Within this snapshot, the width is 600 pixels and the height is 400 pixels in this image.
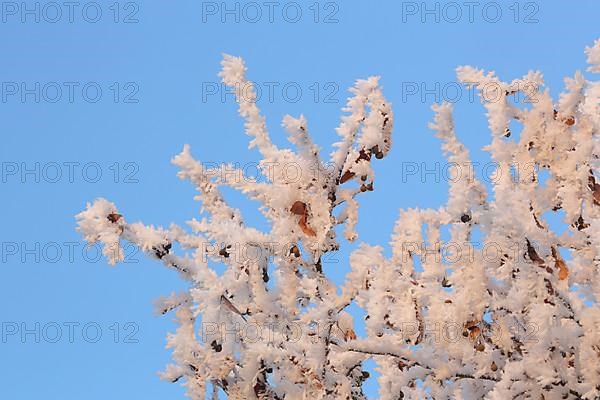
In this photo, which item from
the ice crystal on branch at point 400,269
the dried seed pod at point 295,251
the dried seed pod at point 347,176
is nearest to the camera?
the ice crystal on branch at point 400,269

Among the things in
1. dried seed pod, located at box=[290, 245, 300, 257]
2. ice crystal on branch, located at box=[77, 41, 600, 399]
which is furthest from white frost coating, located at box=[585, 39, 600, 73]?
dried seed pod, located at box=[290, 245, 300, 257]

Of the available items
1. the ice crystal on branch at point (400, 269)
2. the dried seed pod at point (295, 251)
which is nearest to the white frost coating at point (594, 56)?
the ice crystal on branch at point (400, 269)

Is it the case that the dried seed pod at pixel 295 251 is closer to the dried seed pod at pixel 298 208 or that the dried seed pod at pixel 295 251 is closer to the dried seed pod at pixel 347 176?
the dried seed pod at pixel 298 208

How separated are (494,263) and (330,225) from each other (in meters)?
0.84

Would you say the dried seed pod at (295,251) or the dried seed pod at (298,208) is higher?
the dried seed pod at (298,208)

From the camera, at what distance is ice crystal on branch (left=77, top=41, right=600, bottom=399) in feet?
11.8

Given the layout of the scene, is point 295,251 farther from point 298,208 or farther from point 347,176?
point 347,176

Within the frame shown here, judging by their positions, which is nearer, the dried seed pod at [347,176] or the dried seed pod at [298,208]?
the dried seed pod at [298,208]

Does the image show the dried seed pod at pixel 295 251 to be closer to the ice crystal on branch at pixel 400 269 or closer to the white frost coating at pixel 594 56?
the ice crystal on branch at pixel 400 269

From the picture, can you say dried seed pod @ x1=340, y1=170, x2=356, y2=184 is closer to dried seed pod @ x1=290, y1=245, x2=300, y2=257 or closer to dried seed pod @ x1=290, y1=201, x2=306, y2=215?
dried seed pod @ x1=290, y1=201, x2=306, y2=215

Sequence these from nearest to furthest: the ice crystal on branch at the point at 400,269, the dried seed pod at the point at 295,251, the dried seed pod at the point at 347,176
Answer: the ice crystal on branch at the point at 400,269 → the dried seed pod at the point at 295,251 → the dried seed pod at the point at 347,176

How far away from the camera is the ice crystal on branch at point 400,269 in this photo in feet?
11.8

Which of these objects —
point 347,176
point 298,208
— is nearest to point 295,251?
point 298,208

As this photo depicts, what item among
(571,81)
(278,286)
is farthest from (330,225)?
(571,81)
